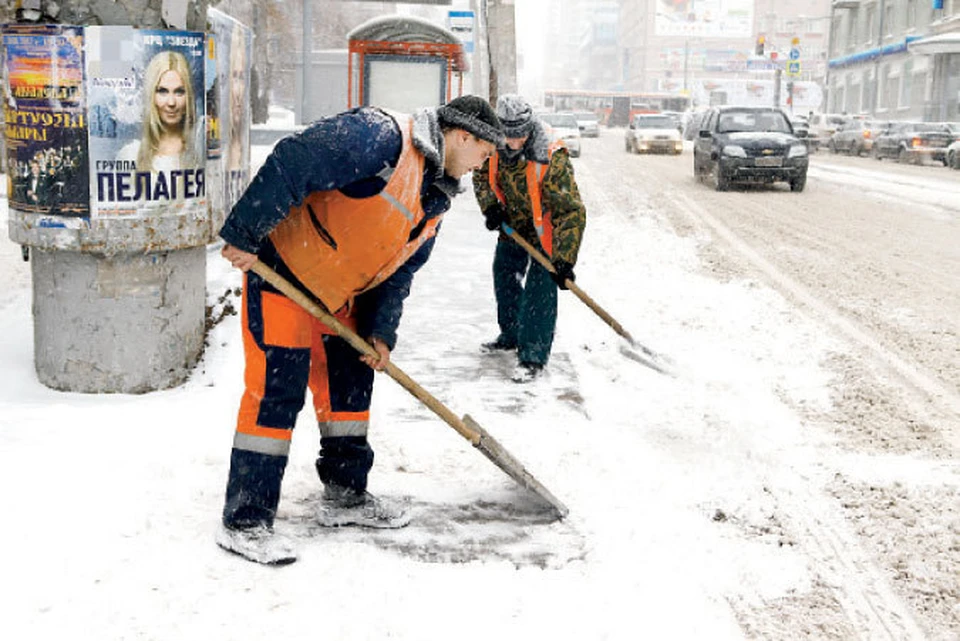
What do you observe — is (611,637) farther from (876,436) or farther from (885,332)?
(885,332)

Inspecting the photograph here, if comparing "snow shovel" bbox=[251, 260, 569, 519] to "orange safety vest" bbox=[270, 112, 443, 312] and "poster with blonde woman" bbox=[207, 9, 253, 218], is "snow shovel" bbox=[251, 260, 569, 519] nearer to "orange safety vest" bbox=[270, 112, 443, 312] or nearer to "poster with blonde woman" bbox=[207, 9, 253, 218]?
"orange safety vest" bbox=[270, 112, 443, 312]

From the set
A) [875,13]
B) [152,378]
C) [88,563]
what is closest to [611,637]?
[88,563]

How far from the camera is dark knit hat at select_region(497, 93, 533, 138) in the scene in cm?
553

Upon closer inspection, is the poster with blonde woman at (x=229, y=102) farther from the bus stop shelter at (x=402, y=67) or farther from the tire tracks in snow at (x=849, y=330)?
the bus stop shelter at (x=402, y=67)

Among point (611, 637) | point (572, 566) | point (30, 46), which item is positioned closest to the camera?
point (611, 637)

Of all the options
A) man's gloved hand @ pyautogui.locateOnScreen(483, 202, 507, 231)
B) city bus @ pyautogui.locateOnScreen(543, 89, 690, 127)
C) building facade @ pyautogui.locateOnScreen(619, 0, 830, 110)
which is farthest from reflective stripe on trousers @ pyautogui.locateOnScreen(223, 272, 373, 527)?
building facade @ pyautogui.locateOnScreen(619, 0, 830, 110)

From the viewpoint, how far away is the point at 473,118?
132 inches

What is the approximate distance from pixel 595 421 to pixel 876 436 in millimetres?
1361

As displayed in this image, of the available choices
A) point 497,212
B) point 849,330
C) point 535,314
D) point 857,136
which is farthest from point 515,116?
point 857,136

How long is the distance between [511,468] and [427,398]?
0.45 metres

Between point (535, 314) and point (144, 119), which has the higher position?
point (144, 119)

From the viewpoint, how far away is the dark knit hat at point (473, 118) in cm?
333

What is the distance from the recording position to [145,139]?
4.89 meters

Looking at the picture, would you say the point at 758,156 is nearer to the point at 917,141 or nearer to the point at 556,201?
the point at 917,141
